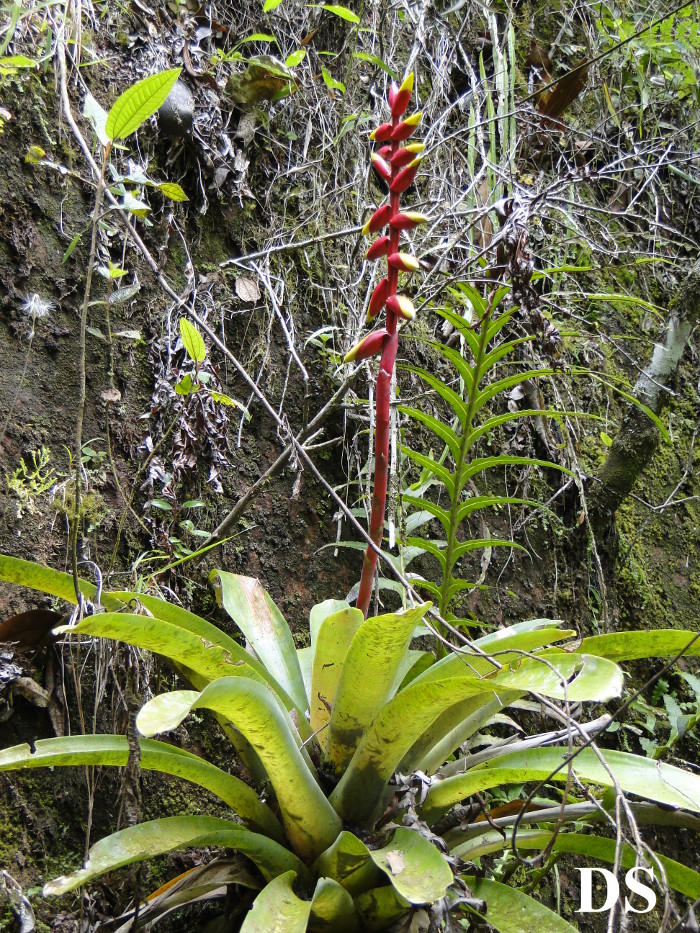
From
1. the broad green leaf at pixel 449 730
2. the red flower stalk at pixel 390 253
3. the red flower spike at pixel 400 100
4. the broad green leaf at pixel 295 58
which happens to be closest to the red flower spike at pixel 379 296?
the red flower stalk at pixel 390 253

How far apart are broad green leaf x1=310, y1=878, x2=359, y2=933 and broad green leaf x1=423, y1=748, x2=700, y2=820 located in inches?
7.7

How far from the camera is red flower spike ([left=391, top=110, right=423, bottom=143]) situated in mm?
933

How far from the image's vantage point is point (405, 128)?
0.95 m

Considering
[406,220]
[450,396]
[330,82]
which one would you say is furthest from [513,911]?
[330,82]

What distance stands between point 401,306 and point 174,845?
761 millimetres

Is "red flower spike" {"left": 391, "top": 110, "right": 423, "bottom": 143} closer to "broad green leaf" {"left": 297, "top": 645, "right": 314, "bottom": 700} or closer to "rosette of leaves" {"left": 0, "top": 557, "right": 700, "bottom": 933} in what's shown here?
"rosette of leaves" {"left": 0, "top": 557, "right": 700, "bottom": 933}

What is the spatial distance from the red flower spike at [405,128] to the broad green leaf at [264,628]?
72 centimetres

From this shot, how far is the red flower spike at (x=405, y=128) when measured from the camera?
3.06 feet

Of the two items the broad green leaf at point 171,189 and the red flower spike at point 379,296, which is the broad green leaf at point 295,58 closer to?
the broad green leaf at point 171,189

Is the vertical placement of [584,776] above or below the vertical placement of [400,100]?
below

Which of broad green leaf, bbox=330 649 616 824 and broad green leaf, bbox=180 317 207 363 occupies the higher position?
broad green leaf, bbox=180 317 207 363

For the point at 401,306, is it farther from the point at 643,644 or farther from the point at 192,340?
the point at 643,644

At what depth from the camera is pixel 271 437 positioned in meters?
1.70

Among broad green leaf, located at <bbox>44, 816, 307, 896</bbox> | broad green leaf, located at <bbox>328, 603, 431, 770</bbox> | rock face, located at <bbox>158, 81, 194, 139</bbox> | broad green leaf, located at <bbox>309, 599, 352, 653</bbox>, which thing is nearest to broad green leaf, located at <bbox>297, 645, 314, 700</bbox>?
broad green leaf, located at <bbox>309, 599, 352, 653</bbox>
